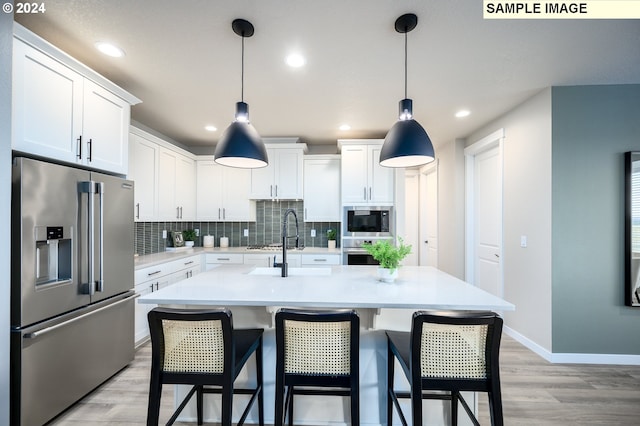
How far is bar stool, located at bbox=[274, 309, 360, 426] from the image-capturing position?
4.27 feet

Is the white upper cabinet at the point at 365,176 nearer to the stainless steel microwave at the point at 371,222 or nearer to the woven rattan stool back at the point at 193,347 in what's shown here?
the stainless steel microwave at the point at 371,222

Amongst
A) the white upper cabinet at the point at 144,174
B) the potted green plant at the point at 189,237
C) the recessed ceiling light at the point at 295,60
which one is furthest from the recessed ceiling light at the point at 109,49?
the potted green plant at the point at 189,237

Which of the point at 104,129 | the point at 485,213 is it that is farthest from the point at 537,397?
the point at 104,129

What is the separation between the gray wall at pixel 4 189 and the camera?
1.20m

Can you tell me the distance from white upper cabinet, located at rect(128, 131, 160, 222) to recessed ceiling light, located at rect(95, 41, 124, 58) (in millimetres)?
1062

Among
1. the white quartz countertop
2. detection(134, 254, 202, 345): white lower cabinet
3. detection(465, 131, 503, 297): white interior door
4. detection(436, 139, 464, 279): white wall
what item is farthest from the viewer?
detection(436, 139, 464, 279): white wall

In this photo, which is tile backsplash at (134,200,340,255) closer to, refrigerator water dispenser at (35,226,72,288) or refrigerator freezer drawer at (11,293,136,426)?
refrigerator freezer drawer at (11,293,136,426)

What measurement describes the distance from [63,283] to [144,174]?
1.73 metres

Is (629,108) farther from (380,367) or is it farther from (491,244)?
(380,367)

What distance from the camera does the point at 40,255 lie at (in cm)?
173

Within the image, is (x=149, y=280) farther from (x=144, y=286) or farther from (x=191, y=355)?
(x=191, y=355)

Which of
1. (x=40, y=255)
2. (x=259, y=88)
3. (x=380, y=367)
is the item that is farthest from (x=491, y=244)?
(x=40, y=255)

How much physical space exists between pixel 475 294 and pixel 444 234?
338cm

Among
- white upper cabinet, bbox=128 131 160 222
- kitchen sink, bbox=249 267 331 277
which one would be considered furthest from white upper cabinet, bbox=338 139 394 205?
white upper cabinet, bbox=128 131 160 222
